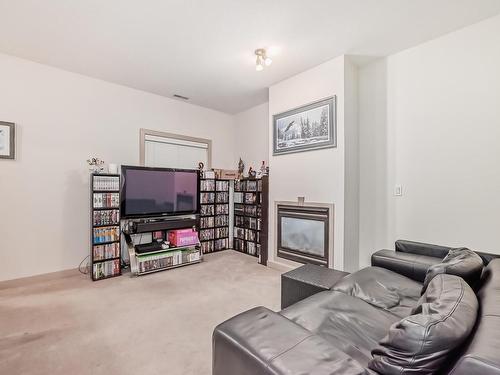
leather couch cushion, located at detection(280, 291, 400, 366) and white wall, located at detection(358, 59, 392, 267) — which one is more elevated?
white wall, located at detection(358, 59, 392, 267)

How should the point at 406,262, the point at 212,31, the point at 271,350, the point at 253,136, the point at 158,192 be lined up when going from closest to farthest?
the point at 271,350 < the point at 406,262 < the point at 212,31 < the point at 158,192 < the point at 253,136

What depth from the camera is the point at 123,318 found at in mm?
2213

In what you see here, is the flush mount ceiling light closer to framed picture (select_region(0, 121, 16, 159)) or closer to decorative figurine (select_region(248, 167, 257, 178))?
decorative figurine (select_region(248, 167, 257, 178))

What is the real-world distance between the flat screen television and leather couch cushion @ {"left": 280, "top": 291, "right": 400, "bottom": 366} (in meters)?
2.83

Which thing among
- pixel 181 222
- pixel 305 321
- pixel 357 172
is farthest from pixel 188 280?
pixel 357 172

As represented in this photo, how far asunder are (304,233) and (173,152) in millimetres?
2637

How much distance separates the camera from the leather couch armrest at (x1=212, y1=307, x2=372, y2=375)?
821 mm

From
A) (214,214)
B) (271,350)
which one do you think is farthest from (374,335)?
(214,214)

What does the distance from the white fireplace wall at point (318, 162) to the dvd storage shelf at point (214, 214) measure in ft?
→ 4.04

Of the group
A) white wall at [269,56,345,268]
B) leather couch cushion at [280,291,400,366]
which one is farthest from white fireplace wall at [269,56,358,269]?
leather couch cushion at [280,291,400,366]

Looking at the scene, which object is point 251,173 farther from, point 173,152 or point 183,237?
point 183,237

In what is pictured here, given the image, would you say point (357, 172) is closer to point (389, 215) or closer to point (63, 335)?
point (389, 215)

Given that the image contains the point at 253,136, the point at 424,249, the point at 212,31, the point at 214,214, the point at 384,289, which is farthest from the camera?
the point at 253,136

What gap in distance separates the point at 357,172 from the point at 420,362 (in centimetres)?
267
